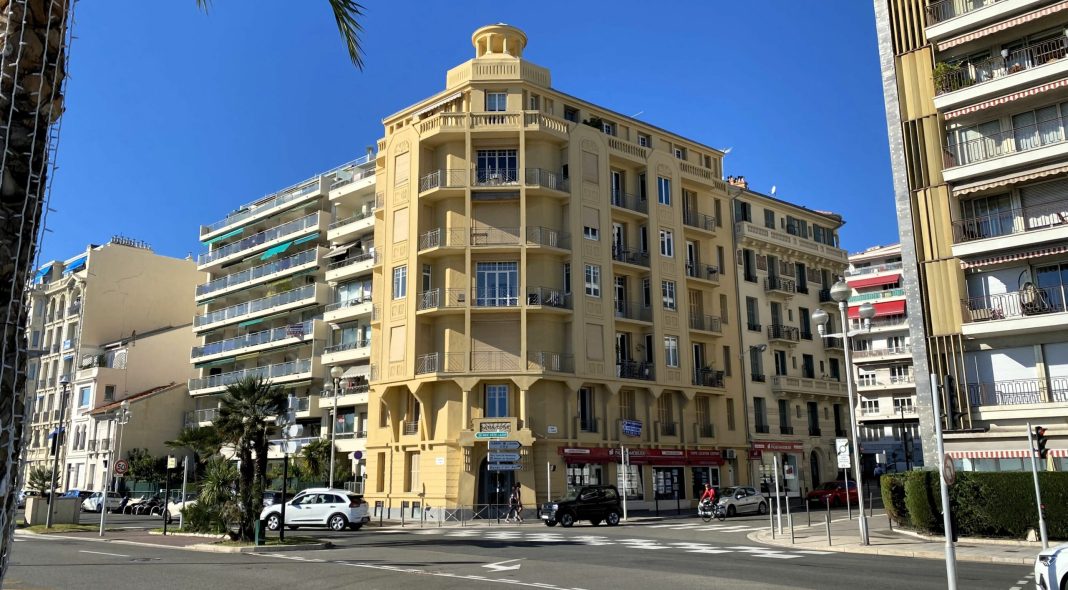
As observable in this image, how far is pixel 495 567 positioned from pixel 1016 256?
783 inches

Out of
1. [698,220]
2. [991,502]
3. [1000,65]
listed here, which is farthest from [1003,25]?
[698,220]

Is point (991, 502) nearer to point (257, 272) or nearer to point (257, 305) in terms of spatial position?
point (257, 305)

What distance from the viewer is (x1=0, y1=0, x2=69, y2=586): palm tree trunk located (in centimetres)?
393

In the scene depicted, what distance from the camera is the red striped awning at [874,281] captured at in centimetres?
7256

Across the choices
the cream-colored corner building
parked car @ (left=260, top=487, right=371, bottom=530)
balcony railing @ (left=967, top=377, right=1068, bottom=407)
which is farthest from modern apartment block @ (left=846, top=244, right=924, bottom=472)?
parked car @ (left=260, top=487, right=371, bottom=530)

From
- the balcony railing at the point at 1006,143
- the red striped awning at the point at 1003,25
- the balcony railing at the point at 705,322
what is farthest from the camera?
the balcony railing at the point at 705,322

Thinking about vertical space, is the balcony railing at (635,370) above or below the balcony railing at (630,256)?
below

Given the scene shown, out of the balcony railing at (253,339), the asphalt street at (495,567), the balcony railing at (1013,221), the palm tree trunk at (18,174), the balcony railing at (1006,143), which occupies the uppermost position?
the balcony railing at (1006,143)

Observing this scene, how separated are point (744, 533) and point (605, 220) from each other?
20277 millimetres

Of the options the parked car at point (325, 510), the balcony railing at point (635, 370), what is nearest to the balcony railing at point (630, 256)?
the balcony railing at point (635, 370)

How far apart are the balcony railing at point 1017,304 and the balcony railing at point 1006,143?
14.9ft

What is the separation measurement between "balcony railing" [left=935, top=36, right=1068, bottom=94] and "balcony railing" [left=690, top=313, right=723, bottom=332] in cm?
2148

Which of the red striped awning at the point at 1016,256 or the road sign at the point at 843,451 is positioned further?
the red striped awning at the point at 1016,256

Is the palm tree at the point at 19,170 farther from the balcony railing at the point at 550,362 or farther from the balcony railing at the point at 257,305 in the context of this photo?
the balcony railing at the point at 257,305
